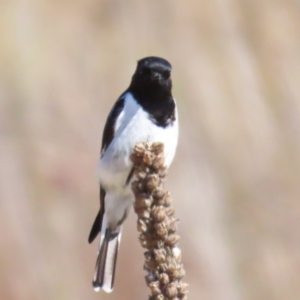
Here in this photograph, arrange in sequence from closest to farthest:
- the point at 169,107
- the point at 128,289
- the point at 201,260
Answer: the point at 169,107
the point at 128,289
the point at 201,260

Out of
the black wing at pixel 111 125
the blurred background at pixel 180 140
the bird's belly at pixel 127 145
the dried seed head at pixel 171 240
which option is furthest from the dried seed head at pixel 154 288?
the blurred background at pixel 180 140

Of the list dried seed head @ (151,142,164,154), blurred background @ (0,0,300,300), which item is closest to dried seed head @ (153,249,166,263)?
dried seed head @ (151,142,164,154)

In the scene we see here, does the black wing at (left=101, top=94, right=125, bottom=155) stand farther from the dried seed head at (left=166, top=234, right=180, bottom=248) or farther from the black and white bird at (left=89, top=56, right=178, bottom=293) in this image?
the dried seed head at (left=166, top=234, right=180, bottom=248)

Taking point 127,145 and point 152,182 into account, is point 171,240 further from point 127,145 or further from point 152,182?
point 127,145

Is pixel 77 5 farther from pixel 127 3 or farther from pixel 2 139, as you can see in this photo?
pixel 2 139

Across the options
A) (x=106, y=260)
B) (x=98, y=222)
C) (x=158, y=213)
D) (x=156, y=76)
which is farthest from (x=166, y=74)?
(x=158, y=213)

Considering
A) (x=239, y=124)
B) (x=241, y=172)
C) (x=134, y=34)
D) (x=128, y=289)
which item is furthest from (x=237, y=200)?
(x=134, y=34)
